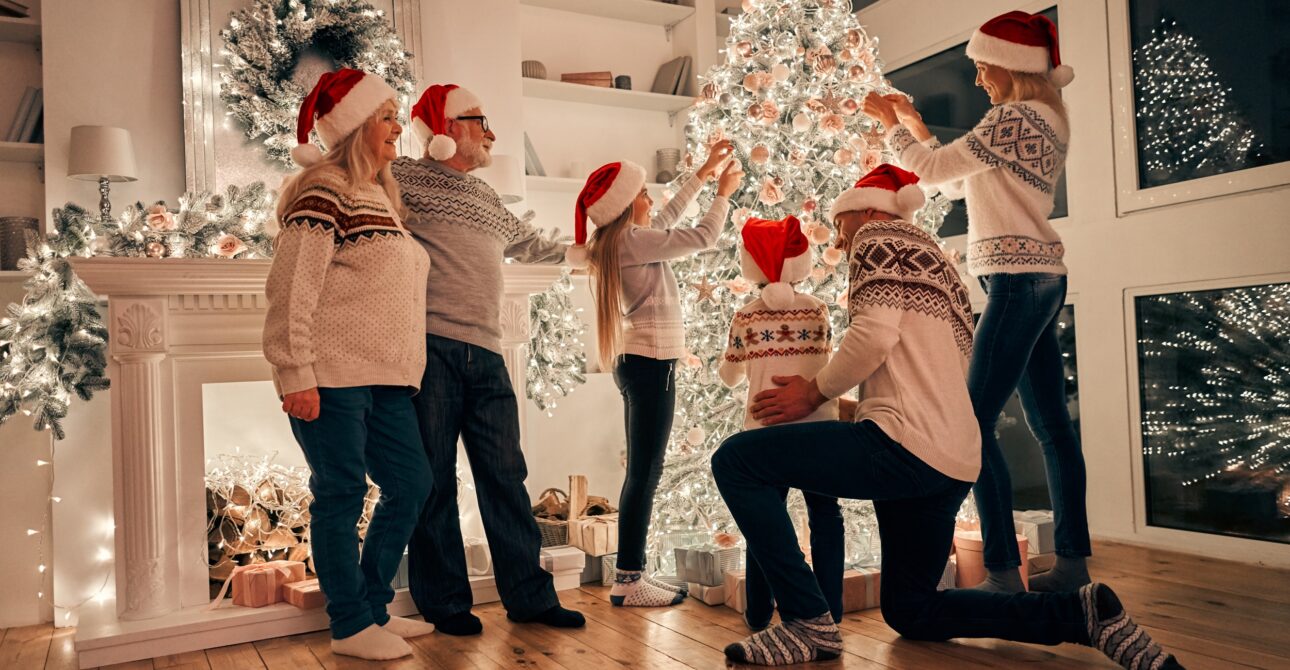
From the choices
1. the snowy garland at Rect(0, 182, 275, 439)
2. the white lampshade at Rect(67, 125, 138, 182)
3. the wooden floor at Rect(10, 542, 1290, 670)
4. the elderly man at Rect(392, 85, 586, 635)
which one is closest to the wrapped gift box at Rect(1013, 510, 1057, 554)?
the wooden floor at Rect(10, 542, 1290, 670)

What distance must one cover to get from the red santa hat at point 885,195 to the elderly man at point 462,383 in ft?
3.22

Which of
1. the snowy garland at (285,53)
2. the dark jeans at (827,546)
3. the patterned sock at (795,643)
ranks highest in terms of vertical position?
the snowy garland at (285,53)

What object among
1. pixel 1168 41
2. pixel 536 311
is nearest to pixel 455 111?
pixel 536 311

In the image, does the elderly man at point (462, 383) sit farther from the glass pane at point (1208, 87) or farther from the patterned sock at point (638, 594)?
the glass pane at point (1208, 87)

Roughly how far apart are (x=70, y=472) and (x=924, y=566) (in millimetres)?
2718

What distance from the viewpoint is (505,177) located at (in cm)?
390

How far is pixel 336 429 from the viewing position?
2.30m

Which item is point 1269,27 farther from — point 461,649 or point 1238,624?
point 461,649

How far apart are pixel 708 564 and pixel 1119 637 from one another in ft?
4.14

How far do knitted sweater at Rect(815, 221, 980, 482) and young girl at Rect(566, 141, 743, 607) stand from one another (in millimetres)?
807

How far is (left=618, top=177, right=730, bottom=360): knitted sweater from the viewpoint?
2.83 meters

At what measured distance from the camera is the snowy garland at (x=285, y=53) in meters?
3.55

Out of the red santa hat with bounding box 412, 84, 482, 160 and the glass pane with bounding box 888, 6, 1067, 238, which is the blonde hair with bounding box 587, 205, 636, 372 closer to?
the red santa hat with bounding box 412, 84, 482, 160

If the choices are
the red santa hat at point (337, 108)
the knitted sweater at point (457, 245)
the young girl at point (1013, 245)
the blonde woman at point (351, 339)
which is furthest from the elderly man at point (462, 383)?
the young girl at point (1013, 245)
